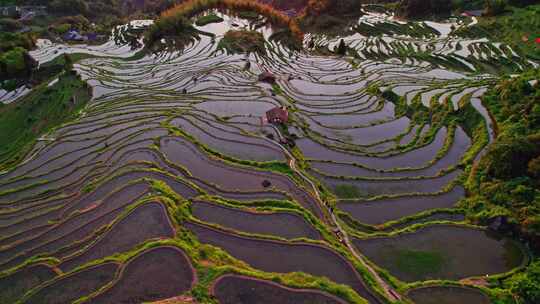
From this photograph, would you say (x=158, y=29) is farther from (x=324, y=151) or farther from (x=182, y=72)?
(x=324, y=151)

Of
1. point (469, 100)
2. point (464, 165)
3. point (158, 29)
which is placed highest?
point (158, 29)

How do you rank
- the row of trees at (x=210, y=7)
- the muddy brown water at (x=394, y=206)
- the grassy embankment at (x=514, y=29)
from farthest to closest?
1. the row of trees at (x=210, y=7)
2. the grassy embankment at (x=514, y=29)
3. the muddy brown water at (x=394, y=206)

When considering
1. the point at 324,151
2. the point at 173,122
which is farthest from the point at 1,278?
the point at 324,151

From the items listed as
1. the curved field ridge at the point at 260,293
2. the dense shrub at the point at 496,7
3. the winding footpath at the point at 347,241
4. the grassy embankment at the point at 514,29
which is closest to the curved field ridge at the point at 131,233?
the curved field ridge at the point at 260,293

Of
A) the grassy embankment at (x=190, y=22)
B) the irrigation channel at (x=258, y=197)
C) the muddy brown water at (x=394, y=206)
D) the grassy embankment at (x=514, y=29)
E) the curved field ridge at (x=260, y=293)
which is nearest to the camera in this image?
the curved field ridge at (x=260, y=293)

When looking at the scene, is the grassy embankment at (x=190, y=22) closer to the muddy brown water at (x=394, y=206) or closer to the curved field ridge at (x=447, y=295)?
the muddy brown water at (x=394, y=206)

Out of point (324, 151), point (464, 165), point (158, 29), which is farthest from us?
point (158, 29)

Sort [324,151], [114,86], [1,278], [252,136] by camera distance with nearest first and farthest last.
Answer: [1,278], [324,151], [252,136], [114,86]
